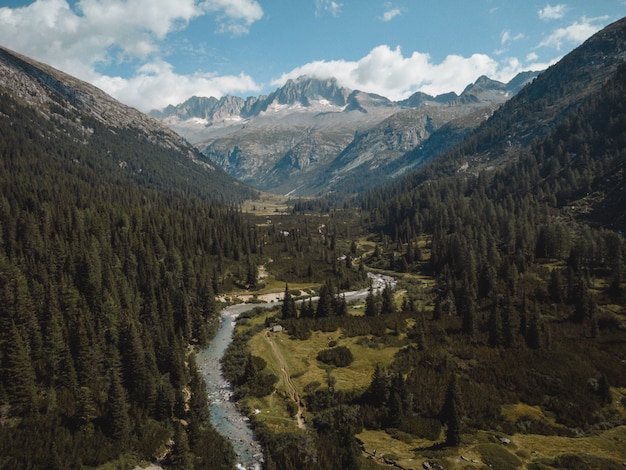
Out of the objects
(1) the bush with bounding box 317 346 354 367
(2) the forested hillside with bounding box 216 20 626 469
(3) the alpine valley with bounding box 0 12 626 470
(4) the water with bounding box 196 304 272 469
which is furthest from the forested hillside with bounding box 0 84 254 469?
(1) the bush with bounding box 317 346 354 367

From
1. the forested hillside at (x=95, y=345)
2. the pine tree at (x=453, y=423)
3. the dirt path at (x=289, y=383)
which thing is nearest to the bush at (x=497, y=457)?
the pine tree at (x=453, y=423)

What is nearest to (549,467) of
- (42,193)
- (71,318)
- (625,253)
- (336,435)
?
(336,435)

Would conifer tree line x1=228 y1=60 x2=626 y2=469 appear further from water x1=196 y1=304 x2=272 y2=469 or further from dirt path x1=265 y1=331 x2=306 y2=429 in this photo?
water x1=196 y1=304 x2=272 y2=469

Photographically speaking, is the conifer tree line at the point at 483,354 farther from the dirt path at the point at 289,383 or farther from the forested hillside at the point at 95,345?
the forested hillside at the point at 95,345

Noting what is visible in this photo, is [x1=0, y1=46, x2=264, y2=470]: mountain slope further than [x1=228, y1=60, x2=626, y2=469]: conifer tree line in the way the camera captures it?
No

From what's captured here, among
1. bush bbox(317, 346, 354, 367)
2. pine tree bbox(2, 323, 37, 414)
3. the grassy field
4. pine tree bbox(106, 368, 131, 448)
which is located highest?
pine tree bbox(2, 323, 37, 414)

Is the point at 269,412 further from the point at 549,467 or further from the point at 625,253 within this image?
the point at 625,253

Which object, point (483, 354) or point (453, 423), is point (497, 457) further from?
point (483, 354)
